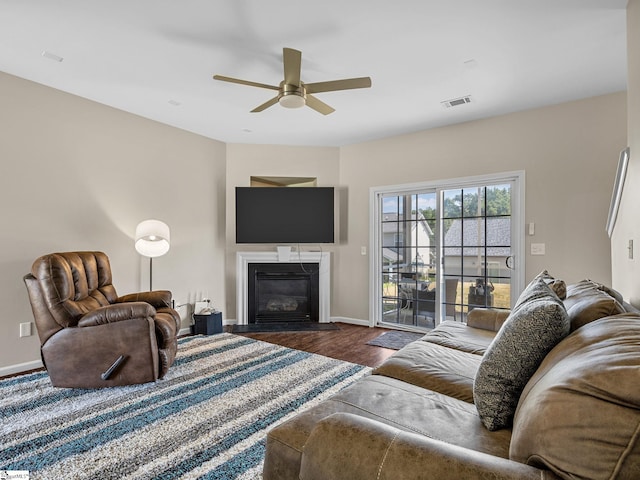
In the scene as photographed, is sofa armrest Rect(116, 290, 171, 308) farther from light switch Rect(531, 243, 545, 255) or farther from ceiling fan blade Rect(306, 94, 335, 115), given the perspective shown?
light switch Rect(531, 243, 545, 255)

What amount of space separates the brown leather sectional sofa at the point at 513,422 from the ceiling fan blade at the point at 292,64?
196 centimetres

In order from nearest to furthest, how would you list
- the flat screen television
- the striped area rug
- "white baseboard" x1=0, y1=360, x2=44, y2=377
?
1. the striped area rug
2. "white baseboard" x1=0, y1=360, x2=44, y2=377
3. the flat screen television

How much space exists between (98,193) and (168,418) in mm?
2569

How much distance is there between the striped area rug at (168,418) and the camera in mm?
1733

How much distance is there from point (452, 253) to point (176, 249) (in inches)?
136

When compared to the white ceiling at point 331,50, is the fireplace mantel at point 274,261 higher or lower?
lower

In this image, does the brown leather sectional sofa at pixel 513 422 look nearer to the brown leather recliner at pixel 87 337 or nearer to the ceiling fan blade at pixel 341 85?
the ceiling fan blade at pixel 341 85

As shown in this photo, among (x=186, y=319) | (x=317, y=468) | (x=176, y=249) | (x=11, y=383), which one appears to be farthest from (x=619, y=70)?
(x=11, y=383)

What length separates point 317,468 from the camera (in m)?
0.90

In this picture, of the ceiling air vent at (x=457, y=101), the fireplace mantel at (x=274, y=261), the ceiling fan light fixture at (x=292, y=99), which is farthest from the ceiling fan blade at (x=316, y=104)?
the fireplace mantel at (x=274, y=261)

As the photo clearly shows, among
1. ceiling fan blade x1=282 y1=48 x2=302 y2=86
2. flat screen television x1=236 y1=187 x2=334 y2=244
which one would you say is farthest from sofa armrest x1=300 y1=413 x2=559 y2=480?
flat screen television x1=236 y1=187 x2=334 y2=244

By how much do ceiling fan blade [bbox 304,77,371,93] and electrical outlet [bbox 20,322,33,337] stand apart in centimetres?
325

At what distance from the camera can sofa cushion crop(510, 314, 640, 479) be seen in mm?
668

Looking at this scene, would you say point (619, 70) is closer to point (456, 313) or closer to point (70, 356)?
point (456, 313)
